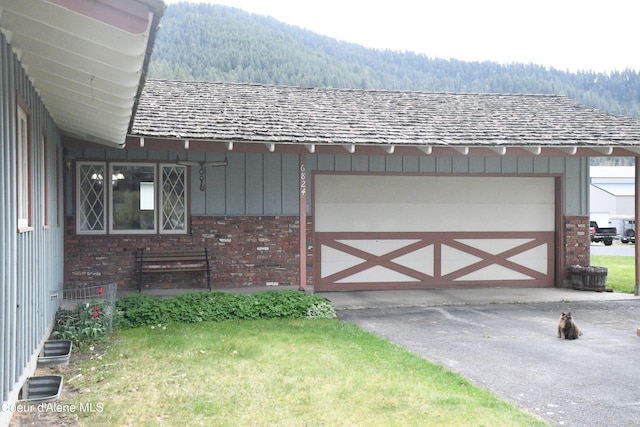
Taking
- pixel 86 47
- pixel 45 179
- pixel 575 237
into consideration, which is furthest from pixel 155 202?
pixel 575 237

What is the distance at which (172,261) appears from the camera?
12.5 m

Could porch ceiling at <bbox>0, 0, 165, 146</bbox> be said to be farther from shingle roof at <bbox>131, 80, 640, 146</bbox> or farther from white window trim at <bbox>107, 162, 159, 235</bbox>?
white window trim at <bbox>107, 162, 159, 235</bbox>

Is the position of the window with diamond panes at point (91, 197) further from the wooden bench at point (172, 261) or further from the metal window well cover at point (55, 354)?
the metal window well cover at point (55, 354)

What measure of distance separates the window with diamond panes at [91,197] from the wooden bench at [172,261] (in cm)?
92

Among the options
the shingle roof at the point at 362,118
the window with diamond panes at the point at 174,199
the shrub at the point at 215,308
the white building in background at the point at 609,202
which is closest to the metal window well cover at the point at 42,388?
the shrub at the point at 215,308

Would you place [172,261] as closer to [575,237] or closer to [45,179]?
[45,179]

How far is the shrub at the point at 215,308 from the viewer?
31.9ft

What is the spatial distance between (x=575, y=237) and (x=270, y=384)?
10.0 metres

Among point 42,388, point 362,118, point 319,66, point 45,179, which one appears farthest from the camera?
point 319,66

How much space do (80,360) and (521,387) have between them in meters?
4.69

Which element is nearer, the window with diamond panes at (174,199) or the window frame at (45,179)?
the window frame at (45,179)

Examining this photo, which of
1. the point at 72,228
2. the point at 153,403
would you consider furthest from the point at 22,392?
the point at 72,228

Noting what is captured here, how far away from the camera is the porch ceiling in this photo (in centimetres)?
373

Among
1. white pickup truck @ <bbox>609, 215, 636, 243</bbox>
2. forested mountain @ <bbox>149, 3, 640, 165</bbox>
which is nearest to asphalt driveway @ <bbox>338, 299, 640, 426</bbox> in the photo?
white pickup truck @ <bbox>609, 215, 636, 243</bbox>
